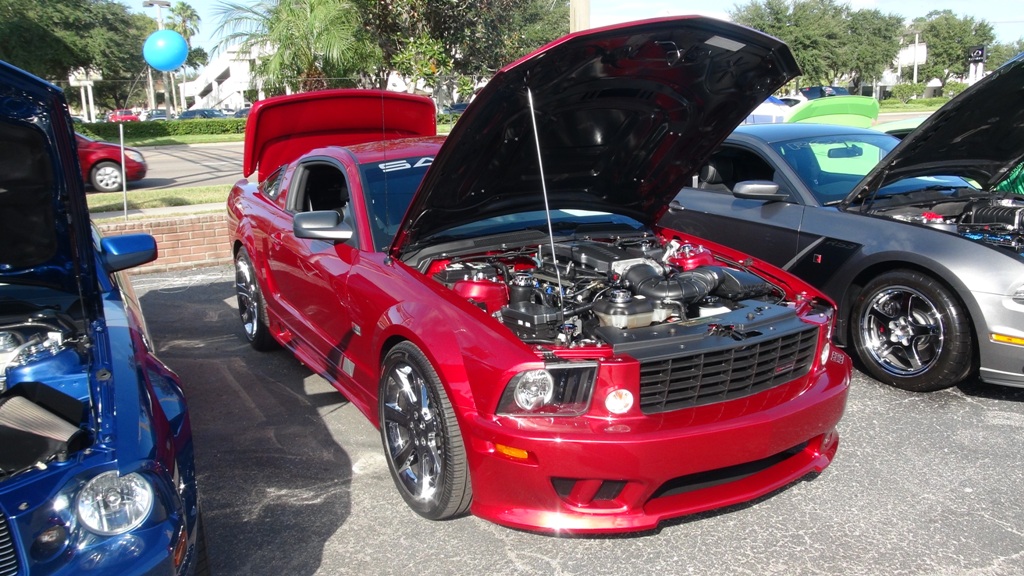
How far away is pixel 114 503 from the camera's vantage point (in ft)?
7.50

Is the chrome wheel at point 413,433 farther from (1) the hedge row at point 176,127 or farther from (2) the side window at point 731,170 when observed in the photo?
(1) the hedge row at point 176,127


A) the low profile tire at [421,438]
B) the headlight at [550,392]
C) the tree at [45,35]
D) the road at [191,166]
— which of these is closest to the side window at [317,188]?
the low profile tire at [421,438]

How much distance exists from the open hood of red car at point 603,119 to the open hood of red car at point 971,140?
4.93 feet

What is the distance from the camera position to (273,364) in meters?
5.52

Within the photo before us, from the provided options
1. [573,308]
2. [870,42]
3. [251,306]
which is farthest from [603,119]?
[870,42]

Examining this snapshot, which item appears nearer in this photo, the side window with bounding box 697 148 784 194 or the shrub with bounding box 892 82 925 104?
the side window with bounding box 697 148 784 194

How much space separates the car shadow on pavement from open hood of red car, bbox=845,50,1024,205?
11.9 ft

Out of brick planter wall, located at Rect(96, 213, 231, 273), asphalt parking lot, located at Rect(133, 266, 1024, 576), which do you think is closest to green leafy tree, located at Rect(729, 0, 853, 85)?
brick planter wall, located at Rect(96, 213, 231, 273)

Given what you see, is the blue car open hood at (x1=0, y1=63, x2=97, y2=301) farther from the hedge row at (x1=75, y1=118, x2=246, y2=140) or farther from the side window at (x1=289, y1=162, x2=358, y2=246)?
the hedge row at (x1=75, y1=118, x2=246, y2=140)

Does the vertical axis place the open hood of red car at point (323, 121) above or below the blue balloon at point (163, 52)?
below

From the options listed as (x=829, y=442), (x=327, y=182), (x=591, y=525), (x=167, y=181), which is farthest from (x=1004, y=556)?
(x=167, y=181)

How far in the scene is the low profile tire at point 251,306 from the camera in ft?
18.1

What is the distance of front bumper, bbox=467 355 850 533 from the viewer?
283 centimetres

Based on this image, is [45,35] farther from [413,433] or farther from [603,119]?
[413,433]
